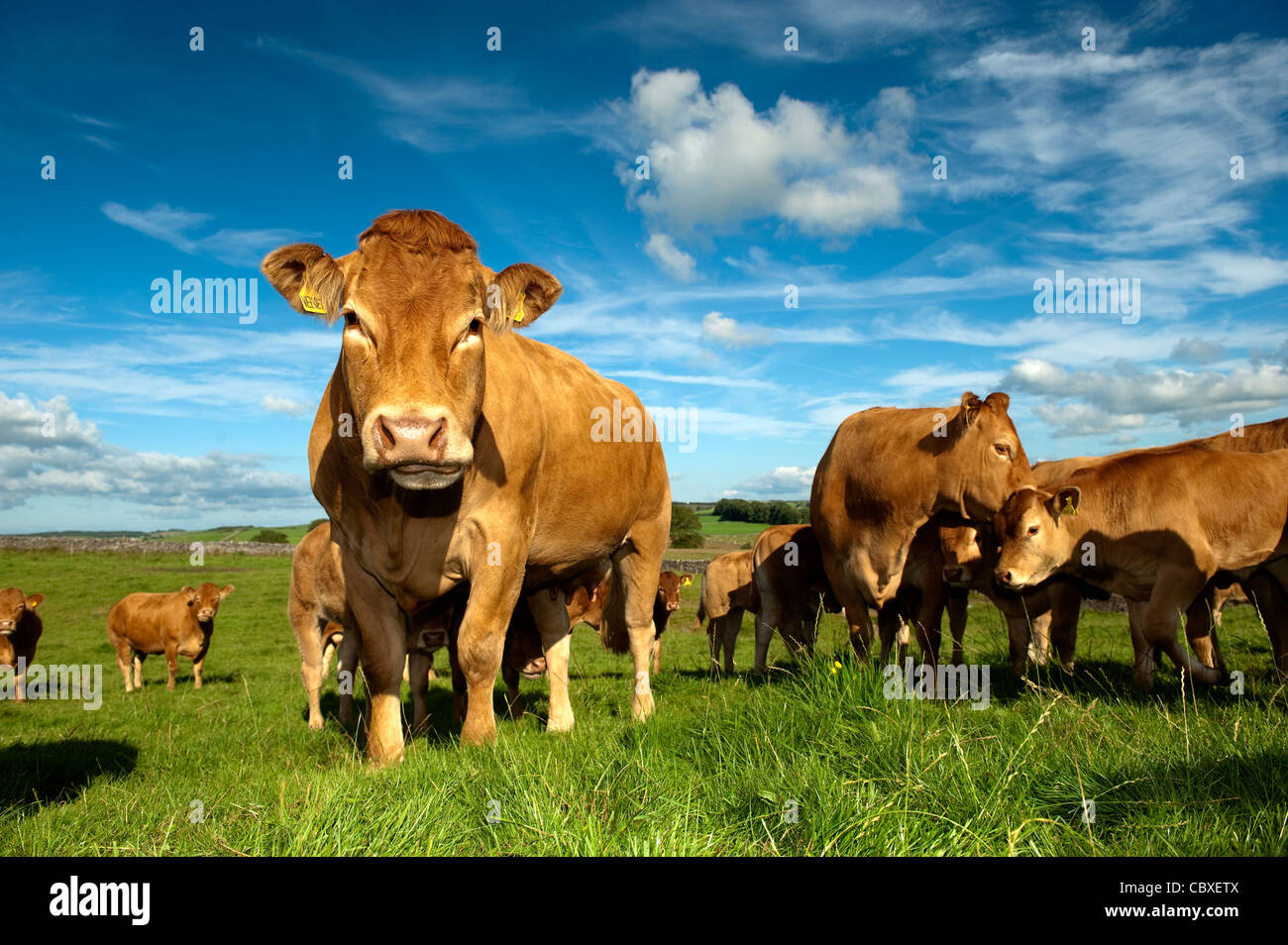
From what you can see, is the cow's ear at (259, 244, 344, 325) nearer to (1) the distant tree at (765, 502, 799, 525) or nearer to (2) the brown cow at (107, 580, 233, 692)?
(2) the brown cow at (107, 580, 233, 692)

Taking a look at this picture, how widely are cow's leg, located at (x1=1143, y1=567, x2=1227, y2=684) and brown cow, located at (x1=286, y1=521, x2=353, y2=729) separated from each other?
779 cm

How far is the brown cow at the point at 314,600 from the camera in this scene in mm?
8477

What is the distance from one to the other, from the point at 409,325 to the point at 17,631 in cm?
1466

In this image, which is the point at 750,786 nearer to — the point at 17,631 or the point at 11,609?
the point at 11,609

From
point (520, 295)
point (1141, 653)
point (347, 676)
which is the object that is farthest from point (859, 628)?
point (347, 676)

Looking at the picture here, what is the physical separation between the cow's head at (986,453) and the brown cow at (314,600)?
6560mm

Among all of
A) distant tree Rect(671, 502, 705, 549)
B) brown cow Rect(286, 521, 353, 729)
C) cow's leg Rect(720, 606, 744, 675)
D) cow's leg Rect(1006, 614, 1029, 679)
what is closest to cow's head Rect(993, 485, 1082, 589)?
cow's leg Rect(1006, 614, 1029, 679)

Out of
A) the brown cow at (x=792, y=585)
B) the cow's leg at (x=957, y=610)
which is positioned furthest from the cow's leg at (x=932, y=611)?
the brown cow at (x=792, y=585)

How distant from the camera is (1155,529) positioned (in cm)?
623

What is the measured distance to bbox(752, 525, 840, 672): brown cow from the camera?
10234 mm
